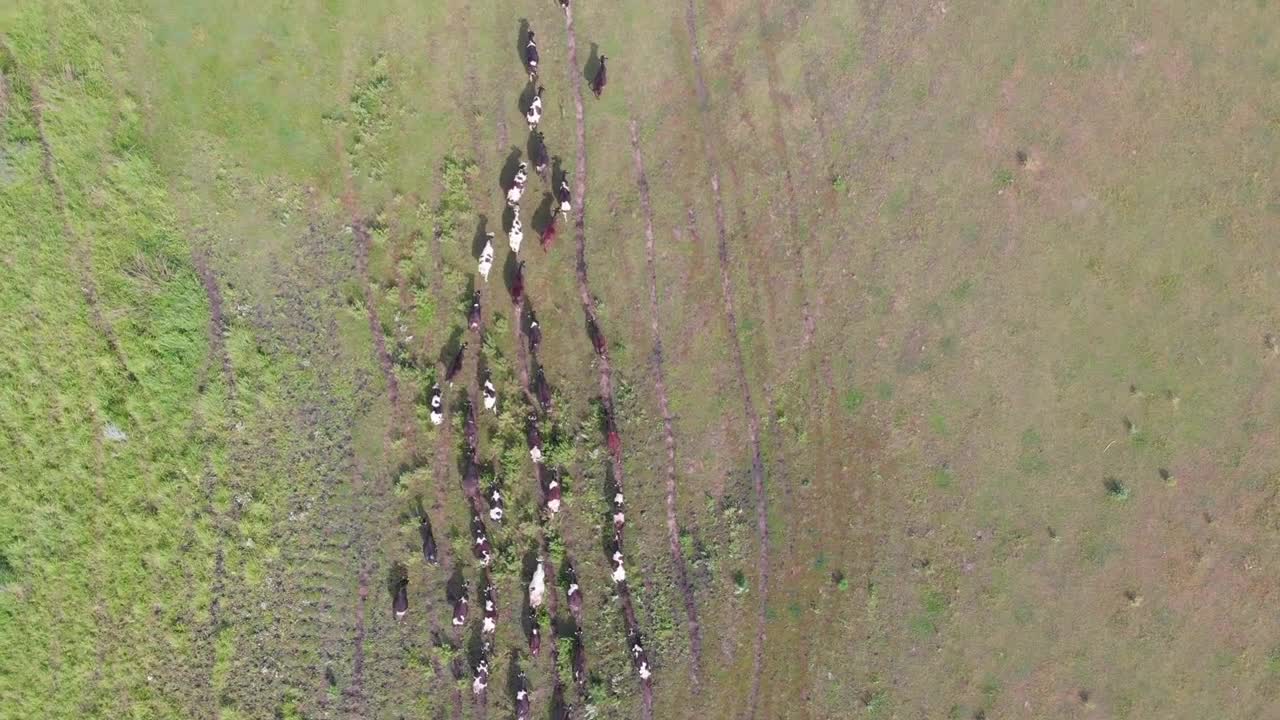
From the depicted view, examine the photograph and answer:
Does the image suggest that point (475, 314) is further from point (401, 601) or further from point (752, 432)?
point (752, 432)

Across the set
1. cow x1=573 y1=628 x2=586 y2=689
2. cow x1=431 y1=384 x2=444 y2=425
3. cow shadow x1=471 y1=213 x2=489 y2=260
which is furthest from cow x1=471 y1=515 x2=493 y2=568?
cow shadow x1=471 y1=213 x2=489 y2=260

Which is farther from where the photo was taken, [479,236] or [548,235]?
[479,236]

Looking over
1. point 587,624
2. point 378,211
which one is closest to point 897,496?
point 587,624

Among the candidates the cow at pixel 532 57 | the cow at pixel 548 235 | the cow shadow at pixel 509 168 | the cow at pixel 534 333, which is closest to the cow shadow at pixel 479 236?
the cow shadow at pixel 509 168

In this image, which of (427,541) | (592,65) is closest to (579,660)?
(427,541)

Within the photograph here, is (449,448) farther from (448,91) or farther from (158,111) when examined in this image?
(158,111)
